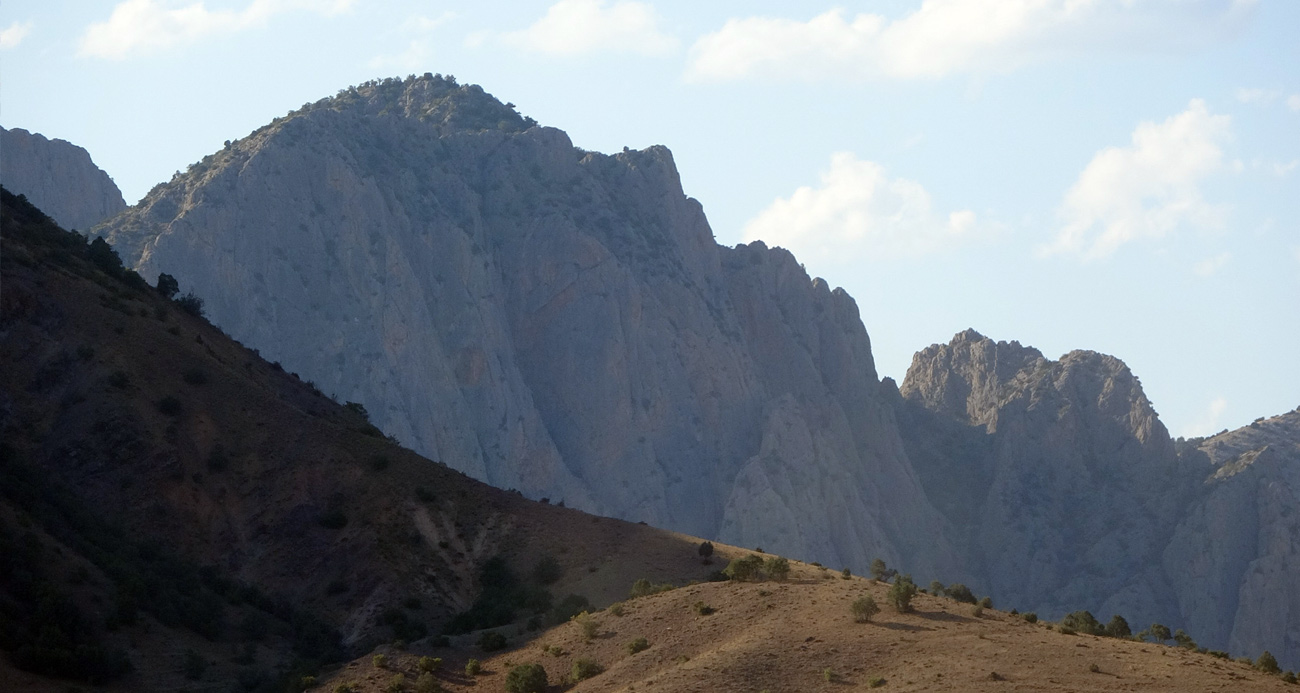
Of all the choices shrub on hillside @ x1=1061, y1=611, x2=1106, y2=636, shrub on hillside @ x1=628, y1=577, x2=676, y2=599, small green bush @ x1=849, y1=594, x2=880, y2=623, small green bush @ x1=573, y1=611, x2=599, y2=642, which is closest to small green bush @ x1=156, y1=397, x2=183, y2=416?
shrub on hillside @ x1=628, y1=577, x2=676, y2=599

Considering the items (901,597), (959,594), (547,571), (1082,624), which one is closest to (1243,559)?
(959,594)

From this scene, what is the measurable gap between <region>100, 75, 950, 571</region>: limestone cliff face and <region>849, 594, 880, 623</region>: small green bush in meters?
90.2

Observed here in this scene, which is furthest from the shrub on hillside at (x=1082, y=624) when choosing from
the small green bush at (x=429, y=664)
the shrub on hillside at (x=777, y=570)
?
the small green bush at (x=429, y=664)

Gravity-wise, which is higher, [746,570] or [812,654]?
[746,570]

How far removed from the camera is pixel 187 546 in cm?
6216

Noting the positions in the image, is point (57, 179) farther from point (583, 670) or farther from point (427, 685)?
point (583, 670)

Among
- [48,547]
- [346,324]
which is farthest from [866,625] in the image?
[346,324]

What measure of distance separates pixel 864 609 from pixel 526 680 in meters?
11.3

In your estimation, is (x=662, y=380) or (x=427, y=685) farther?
(x=662, y=380)

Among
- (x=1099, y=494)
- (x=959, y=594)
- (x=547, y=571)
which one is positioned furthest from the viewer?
(x=1099, y=494)

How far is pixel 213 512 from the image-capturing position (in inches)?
2532

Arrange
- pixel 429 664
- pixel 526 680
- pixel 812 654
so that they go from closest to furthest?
pixel 812 654
pixel 526 680
pixel 429 664

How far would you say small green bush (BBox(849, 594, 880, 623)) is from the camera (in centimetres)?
4716

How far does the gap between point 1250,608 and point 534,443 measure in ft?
246
